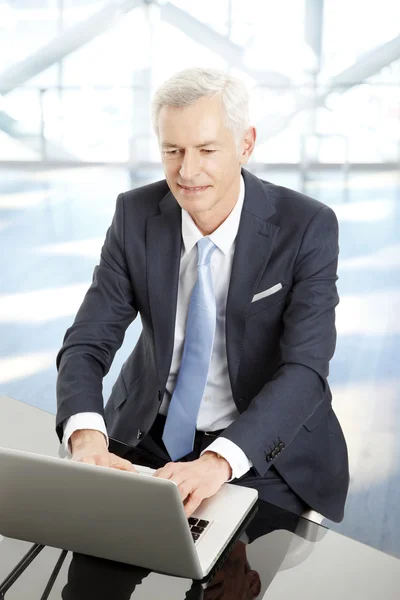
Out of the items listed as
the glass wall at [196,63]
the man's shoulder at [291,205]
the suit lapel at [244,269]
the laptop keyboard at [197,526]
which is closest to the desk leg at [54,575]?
the laptop keyboard at [197,526]

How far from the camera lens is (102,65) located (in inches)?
422

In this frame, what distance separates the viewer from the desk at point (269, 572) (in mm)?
1155

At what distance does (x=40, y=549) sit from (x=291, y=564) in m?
0.39

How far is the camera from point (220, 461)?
1495 millimetres

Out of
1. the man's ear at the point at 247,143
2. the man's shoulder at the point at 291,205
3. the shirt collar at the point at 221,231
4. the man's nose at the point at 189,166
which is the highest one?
the man's ear at the point at 247,143

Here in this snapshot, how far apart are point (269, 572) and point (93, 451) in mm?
479

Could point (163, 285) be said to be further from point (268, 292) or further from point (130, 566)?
point (130, 566)

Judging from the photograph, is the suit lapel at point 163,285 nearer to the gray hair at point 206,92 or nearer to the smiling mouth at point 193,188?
the smiling mouth at point 193,188

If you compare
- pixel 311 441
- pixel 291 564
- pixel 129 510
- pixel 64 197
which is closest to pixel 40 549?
pixel 129 510

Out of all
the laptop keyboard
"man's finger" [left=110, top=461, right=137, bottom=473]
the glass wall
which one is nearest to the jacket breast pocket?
"man's finger" [left=110, top=461, right=137, bottom=473]

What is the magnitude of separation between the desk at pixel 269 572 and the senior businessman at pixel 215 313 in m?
0.33

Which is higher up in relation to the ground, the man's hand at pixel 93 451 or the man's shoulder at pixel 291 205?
the man's shoulder at pixel 291 205

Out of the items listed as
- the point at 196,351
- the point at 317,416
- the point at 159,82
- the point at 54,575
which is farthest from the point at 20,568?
the point at 159,82

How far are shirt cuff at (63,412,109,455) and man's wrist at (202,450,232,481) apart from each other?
0.23m
